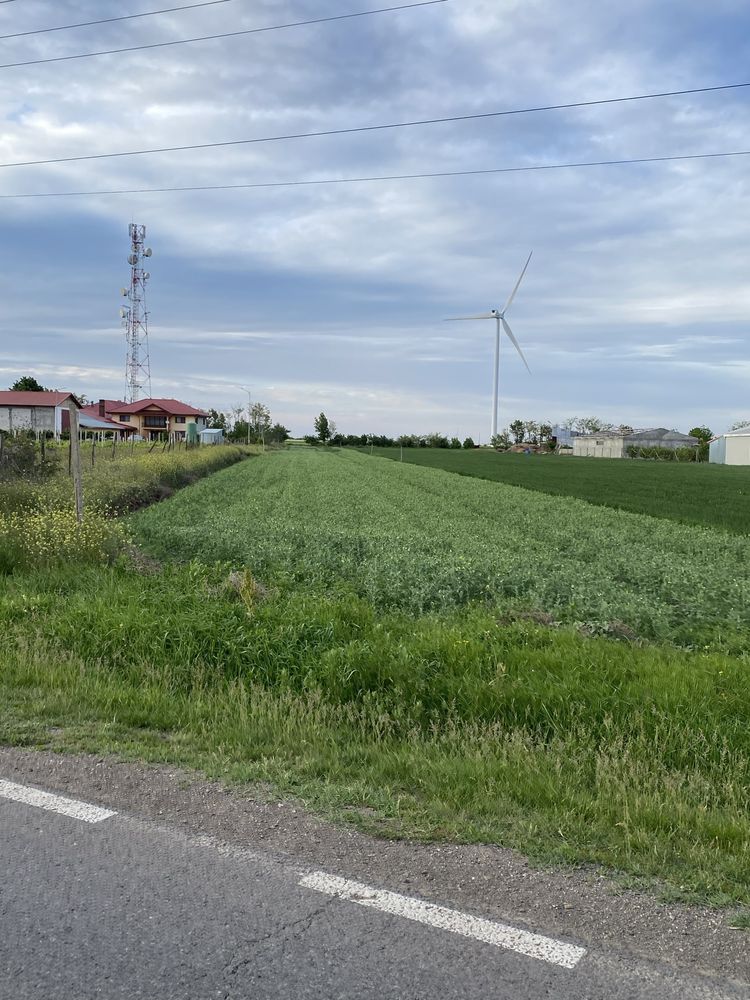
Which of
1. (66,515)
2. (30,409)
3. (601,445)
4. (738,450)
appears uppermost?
(30,409)

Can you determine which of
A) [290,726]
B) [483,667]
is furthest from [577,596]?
[290,726]

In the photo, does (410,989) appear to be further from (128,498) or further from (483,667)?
(128,498)

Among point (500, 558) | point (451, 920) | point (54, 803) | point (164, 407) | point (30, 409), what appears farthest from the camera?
point (164, 407)

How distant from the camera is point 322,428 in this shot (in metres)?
159

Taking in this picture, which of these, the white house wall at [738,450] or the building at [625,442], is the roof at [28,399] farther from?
the building at [625,442]

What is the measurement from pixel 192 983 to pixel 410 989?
0.78m

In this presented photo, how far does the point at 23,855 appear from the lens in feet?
12.3

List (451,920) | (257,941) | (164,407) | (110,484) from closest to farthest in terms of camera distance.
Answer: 1. (257,941)
2. (451,920)
3. (110,484)
4. (164,407)

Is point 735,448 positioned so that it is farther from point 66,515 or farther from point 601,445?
point 66,515

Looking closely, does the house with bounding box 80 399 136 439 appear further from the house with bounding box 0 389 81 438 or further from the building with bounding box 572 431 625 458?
the building with bounding box 572 431 625 458

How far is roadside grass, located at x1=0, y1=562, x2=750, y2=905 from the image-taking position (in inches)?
162

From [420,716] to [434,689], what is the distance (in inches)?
12.9

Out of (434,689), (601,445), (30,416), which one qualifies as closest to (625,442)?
(601,445)

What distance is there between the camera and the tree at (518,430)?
616ft
